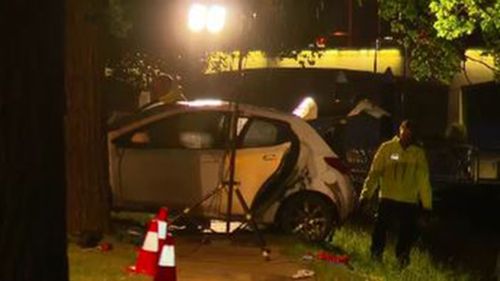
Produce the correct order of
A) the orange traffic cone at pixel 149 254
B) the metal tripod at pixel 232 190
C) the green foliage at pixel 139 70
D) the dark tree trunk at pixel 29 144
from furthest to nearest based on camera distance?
1. the green foliage at pixel 139 70
2. the metal tripod at pixel 232 190
3. the orange traffic cone at pixel 149 254
4. the dark tree trunk at pixel 29 144

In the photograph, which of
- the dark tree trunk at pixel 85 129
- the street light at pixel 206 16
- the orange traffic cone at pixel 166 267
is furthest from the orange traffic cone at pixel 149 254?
the street light at pixel 206 16

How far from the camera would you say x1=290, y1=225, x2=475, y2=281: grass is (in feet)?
34.1

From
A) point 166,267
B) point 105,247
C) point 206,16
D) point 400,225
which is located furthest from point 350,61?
point 166,267

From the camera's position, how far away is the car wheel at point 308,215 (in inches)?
488

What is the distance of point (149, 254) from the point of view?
8938mm

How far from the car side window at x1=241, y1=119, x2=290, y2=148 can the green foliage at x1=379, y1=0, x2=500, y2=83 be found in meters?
3.33

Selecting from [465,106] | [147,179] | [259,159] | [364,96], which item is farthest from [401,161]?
[364,96]

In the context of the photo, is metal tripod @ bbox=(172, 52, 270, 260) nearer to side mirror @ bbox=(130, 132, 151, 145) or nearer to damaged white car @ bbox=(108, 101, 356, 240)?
damaged white car @ bbox=(108, 101, 356, 240)

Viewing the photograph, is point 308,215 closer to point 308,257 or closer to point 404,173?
point 404,173

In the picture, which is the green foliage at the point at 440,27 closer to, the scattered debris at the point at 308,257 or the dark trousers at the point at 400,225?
the dark trousers at the point at 400,225

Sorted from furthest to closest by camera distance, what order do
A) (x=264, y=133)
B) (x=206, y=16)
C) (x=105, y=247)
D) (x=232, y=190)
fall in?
(x=206, y=16), (x=264, y=133), (x=232, y=190), (x=105, y=247)

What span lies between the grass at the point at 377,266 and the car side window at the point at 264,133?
1449mm

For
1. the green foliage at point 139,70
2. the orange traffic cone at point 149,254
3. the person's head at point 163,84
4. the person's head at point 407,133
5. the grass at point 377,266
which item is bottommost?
the grass at point 377,266

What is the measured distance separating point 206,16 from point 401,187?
441 centimetres
